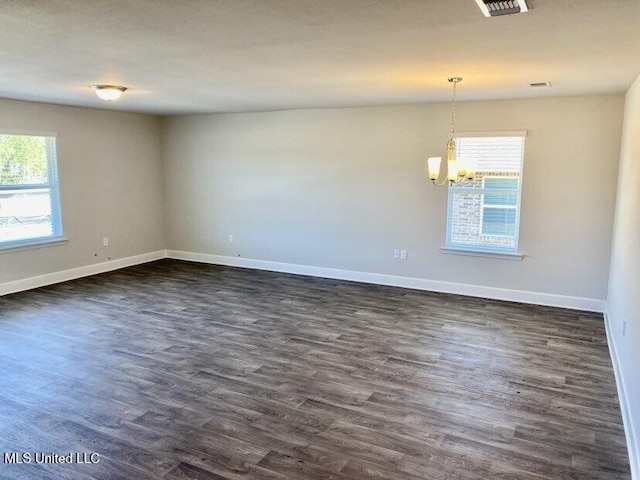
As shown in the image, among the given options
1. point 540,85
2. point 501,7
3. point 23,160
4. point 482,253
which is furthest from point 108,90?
point 482,253

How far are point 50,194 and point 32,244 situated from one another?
0.67 meters

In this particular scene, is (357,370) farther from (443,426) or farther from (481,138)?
(481,138)

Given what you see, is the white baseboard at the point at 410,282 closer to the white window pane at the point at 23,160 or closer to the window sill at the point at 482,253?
the window sill at the point at 482,253

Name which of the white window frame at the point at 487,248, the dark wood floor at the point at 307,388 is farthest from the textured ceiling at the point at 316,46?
the dark wood floor at the point at 307,388

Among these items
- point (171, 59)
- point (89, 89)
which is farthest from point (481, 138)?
point (89, 89)

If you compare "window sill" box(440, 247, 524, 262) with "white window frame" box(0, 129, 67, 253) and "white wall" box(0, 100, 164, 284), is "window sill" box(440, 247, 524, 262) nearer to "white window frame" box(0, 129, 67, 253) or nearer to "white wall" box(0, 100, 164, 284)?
"white wall" box(0, 100, 164, 284)

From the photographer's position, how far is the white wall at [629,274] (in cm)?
272

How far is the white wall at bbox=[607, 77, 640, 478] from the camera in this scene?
2722 mm

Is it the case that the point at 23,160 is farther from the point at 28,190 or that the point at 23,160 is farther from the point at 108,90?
the point at 108,90

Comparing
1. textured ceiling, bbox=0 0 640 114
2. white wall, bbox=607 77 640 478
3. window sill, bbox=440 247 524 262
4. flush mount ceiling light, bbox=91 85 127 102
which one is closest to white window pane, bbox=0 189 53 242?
textured ceiling, bbox=0 0 640 114

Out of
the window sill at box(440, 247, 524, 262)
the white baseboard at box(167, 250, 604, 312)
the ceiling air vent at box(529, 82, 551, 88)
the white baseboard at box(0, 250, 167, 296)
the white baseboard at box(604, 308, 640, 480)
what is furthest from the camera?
the white baseboard at box(0, 250, 167, 296)

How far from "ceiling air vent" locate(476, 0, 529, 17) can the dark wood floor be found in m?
2.24

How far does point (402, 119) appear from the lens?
19.1ft

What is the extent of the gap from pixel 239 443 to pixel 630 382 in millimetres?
2354
